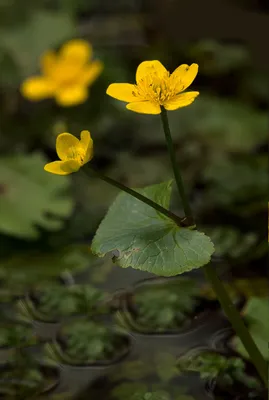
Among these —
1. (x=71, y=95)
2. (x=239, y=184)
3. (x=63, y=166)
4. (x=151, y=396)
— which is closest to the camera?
(x=63, y=166)

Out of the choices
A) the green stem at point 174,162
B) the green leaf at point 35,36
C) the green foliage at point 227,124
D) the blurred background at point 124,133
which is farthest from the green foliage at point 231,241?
the green leaf at point 35,36

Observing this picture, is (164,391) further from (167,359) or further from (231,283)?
(231,283)

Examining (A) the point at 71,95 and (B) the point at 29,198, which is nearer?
(B) the point at 29,198

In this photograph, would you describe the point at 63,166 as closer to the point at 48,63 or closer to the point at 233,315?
the point at 233,315

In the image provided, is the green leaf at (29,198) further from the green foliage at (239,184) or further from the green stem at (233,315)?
the green stem at (233,315)

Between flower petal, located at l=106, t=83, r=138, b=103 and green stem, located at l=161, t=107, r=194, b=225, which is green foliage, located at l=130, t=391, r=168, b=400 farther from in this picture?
flower petal, located at l=106, t=83, r=138, b=103

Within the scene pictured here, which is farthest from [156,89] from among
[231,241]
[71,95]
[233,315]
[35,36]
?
[35,36]
